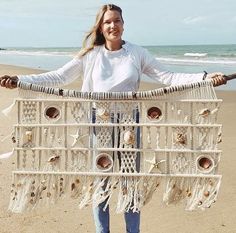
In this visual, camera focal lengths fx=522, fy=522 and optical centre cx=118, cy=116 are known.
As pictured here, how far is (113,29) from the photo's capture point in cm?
305

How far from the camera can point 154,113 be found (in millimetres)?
3076

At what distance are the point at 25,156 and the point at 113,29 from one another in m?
0.92

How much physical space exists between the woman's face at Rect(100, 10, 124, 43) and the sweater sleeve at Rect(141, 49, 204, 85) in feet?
0.64

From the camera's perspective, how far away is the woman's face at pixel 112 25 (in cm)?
304

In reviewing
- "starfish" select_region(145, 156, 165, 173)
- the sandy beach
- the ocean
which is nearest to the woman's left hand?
"starfish" select_region(145, 156, 165, 173)

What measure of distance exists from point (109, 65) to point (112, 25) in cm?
24

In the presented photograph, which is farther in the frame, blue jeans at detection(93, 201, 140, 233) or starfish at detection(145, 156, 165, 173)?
blue jeans at detection(93, 201, 140, 233)

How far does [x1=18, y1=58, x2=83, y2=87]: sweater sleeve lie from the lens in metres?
3.15

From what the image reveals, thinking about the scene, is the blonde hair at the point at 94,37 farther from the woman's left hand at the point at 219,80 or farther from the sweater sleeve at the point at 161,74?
the woman's left hand at the point at 219,80

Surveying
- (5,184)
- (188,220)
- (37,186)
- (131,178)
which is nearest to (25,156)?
(37,186)

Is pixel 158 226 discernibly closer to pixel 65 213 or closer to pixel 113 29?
pixel 65 213

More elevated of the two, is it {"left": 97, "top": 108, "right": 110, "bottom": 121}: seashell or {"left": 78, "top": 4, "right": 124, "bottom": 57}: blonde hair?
{"left": 78, "top": 4, "right": 124, "bottom": 57}: blonde hair

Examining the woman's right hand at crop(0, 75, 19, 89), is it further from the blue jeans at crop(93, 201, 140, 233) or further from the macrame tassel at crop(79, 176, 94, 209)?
the blue jeans at crop(93, 201, 140, 233)

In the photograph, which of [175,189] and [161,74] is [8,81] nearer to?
[161,74]
